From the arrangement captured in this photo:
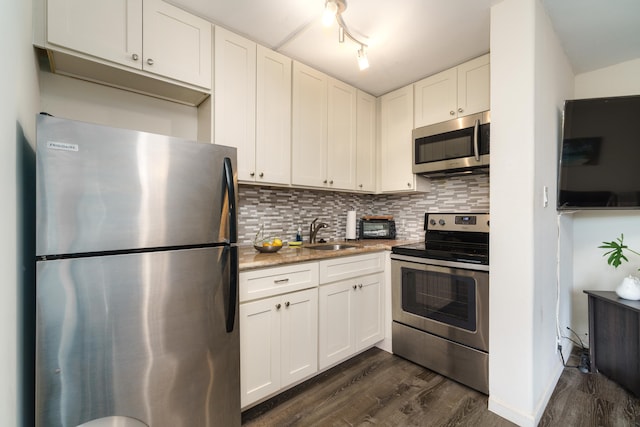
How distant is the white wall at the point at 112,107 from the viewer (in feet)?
5.06

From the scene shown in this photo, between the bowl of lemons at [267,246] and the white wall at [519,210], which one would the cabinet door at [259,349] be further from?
the white wall at [519,210]

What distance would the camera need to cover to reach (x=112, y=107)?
1.70 m

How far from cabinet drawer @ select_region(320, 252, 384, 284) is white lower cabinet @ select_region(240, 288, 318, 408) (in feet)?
0.52

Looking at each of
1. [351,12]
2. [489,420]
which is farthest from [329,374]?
[351,12]

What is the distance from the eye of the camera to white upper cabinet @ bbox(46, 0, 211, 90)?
1.32 m

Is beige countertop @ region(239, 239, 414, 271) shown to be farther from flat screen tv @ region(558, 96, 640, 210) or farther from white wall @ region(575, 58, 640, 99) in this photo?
white wall @ region(575, 58, 640, 99)

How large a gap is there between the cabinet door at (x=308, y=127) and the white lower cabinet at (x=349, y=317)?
89cm

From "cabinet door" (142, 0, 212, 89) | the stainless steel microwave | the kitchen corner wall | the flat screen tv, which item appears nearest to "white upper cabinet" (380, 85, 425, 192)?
the stainless steel microwave

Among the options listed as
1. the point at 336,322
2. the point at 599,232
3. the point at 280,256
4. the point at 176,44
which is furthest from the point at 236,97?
the point at 599,232

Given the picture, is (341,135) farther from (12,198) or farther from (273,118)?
(12,198)

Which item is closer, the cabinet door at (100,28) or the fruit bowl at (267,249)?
the cabinet door at (100,28)

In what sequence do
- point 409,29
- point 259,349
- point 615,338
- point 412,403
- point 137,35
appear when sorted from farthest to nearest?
point 615,338, point 409,29, point 412,403, point 259,349, point 137,35

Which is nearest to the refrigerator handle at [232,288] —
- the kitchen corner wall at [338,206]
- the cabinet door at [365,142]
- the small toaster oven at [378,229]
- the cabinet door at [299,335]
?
the cabinet door at [299,335]

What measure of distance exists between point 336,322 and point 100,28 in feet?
7.23
